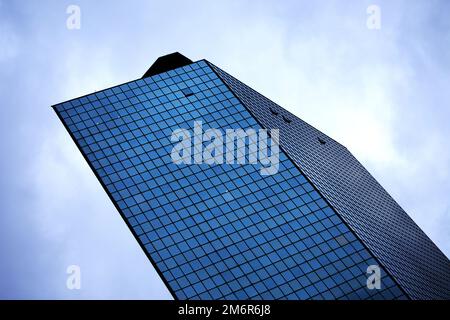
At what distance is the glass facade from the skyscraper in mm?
161

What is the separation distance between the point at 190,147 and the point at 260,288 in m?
26.9

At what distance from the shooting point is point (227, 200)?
8638 cm

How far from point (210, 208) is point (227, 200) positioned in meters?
2.80

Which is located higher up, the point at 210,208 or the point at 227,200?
the point at 227,200

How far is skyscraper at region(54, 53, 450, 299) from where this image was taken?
76562 millimetres

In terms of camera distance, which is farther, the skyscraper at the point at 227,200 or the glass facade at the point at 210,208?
the skyscraper at the point at 227,200

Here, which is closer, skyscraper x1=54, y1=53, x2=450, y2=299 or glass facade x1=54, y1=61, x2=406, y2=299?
glass facade x1=54, y1=61, x2=406, y2=299

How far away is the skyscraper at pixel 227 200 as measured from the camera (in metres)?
76.6

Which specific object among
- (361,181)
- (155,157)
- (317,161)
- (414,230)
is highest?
(155,157)

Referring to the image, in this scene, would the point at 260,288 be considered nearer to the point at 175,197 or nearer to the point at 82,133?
the point at 175,197

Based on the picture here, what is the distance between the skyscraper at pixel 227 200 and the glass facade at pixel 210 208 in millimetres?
161

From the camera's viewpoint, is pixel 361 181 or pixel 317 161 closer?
pixel 317 161

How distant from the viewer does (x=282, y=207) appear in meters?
85.3

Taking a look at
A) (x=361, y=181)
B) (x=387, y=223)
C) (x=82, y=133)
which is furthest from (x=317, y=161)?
(x=82, y=133)
